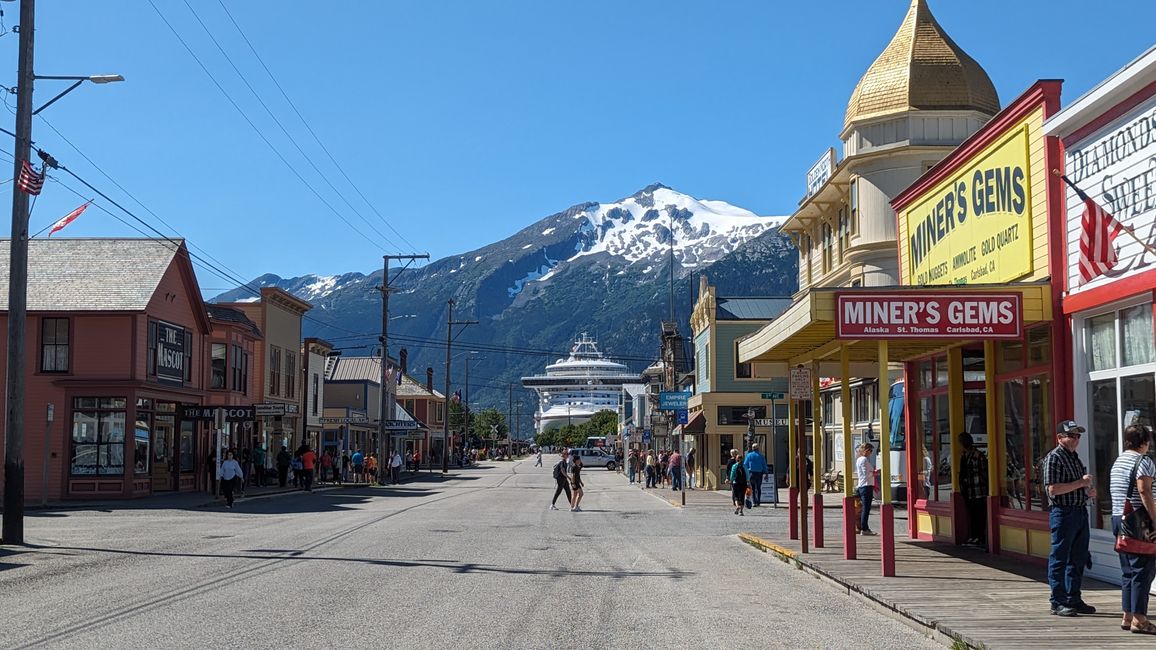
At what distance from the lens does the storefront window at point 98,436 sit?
115 feet

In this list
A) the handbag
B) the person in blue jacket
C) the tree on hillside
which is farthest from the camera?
the tree on hillside

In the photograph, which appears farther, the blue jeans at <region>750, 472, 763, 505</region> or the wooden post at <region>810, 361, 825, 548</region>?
the blue jeans at <region>750, 472, 763, 505</region>

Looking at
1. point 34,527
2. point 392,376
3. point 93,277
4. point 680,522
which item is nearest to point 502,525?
point 680,522

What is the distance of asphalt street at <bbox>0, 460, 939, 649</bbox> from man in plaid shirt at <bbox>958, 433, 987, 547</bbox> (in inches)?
120

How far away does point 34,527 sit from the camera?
23031 mm

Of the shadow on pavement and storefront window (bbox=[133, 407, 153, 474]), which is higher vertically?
storefront window (bbox=[133, 407, 153, 474])

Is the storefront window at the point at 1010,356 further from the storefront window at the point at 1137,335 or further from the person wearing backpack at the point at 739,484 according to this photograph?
the person wearing backpack at the point at 739,484

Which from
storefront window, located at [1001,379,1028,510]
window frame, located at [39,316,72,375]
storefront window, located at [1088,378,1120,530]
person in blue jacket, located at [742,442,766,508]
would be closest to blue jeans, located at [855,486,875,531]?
storefront window, located at [1001,379,1028,510]

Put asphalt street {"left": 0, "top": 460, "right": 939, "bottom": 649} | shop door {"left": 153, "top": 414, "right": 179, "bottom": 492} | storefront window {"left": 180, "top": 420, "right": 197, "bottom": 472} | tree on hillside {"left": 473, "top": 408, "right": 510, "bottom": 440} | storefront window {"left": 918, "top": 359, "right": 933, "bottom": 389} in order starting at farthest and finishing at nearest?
tree on hillside {"left": 473, "top": 408, "right": 510, "bottom": 440}, storefront window {"left": 180, "top": 420, "right": 197, "bottom": 472}, shop door {"left": 153, "top": 414, "right": 179, "bottom": 492}, storefront window {"left": 918, "top": 359, "right": 933, "bottom": 389}, asphalt street {"left": 0, "top": 460, "right": 939, "bottom": 649}

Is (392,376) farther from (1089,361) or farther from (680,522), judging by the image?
(1089,361)

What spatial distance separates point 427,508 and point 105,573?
1690 centimetres

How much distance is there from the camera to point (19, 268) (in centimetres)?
1988

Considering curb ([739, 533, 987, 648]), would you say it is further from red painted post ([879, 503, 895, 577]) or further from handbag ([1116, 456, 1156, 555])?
handbag ([1116, 456, 1156, 555])

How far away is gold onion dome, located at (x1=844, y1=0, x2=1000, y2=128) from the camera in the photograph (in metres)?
35.8
